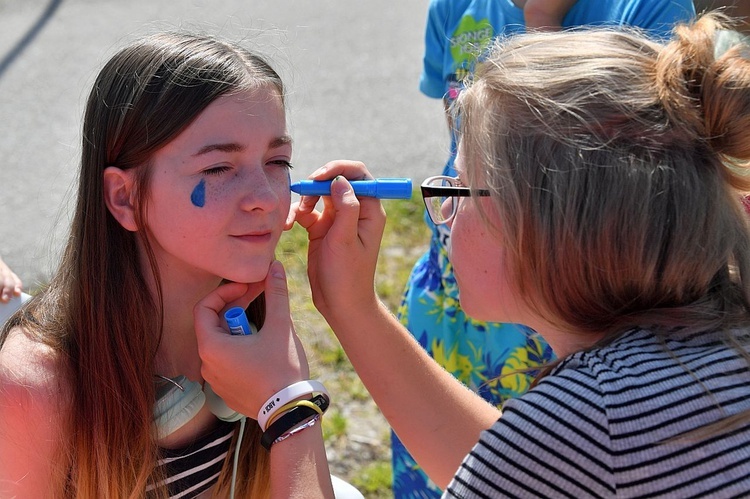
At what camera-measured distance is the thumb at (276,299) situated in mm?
1540

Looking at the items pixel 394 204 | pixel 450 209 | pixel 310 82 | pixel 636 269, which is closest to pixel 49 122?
pixel 310 82

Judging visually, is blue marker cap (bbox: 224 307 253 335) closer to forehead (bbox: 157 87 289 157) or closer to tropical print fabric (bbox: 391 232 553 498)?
forehead (bbox: 157 87 289 157)

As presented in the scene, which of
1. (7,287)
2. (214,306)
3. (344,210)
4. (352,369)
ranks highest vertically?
(344,210)

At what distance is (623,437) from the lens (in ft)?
3.77

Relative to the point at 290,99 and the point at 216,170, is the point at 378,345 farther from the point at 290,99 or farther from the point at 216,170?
the point at 290,99

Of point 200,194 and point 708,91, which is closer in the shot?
point 708,91

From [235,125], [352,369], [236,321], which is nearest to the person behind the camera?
[236,321]

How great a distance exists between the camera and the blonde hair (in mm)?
1258

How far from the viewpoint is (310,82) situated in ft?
22.0

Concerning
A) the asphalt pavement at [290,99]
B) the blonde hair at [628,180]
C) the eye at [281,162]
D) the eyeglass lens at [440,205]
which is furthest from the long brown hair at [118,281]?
the asphalt pavement at [290,99]

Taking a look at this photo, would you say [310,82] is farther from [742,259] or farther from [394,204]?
[742,259]

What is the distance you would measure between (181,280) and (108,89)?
42 cm

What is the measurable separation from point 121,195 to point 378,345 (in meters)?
0.61

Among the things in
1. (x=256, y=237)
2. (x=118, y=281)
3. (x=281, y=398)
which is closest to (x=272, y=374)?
(x=281, y=398)
